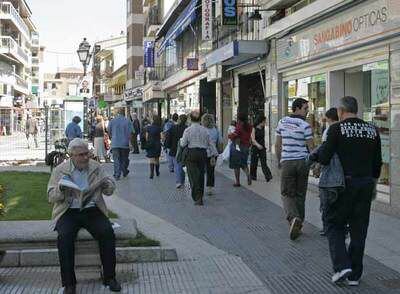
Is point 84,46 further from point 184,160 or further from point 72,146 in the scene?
point 72,146

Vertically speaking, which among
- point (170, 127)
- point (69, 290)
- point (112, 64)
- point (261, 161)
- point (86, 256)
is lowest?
point (69, 290)

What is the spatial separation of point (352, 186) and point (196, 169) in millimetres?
5650

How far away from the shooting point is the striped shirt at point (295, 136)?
838 cm

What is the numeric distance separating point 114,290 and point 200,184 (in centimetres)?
566

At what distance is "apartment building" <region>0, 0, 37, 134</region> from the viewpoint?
209 ft

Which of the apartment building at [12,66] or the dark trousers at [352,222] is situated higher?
the apartment building at [12,66]

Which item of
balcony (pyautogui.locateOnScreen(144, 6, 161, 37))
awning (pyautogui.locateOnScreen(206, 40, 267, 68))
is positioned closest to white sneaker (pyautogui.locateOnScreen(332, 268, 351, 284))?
awning (pyautogui.locateOnScreen(206, 40, 267, 68))

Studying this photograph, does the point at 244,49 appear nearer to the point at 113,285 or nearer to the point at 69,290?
the point at 113,285

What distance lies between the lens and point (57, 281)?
6.49 meters

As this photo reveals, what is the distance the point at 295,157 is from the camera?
844cm

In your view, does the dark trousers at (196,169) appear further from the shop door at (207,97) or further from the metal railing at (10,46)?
the metal railing at (10,46)

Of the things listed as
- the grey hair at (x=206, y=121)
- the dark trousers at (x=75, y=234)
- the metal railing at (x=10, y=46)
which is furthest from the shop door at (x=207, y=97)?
the metal railing at (x=10, y=46)

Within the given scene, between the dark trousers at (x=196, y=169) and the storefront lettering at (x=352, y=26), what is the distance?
3282mm

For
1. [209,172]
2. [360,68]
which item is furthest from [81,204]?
[360,68]
